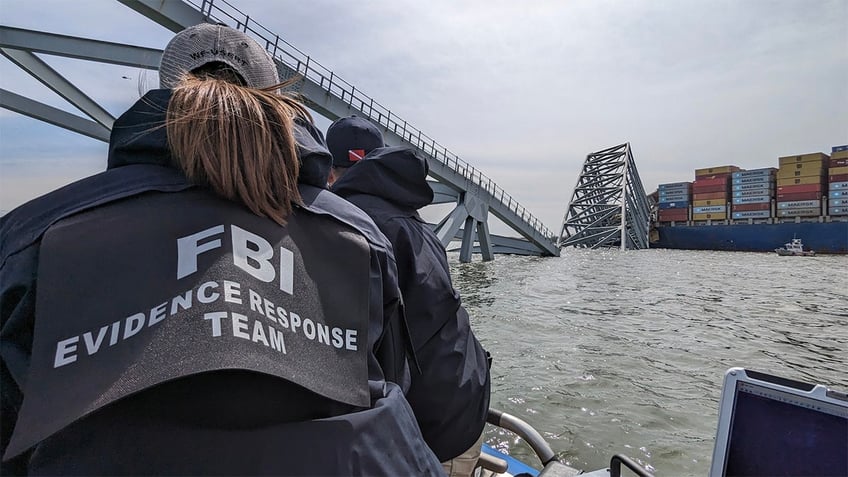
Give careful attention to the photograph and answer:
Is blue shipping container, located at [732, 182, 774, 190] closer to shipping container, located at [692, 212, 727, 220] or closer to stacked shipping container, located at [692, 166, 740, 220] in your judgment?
stacked shipping container, located at [692, 166, 740, 220]

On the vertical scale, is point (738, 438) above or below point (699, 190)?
below

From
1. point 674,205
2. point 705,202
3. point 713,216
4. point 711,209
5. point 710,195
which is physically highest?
point 710,195

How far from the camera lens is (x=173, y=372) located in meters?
0.65

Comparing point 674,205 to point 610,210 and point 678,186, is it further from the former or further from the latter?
point 610,210

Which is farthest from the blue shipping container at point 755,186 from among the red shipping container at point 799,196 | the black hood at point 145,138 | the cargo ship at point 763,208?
the black hood at point 145,138

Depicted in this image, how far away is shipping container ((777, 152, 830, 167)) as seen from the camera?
5122 cm

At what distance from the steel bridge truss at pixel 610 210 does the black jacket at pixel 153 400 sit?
154 feet

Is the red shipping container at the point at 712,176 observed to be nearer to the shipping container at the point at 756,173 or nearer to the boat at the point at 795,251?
the shipping container at the point at 756,173

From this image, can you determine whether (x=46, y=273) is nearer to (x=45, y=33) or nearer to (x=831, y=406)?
(x=831, y=406)

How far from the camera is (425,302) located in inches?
65.9

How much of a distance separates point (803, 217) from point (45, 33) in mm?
64644

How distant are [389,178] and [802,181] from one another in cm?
6644

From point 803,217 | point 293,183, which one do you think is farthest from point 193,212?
point 803,217

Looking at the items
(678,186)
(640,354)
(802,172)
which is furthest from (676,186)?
(640,354)
